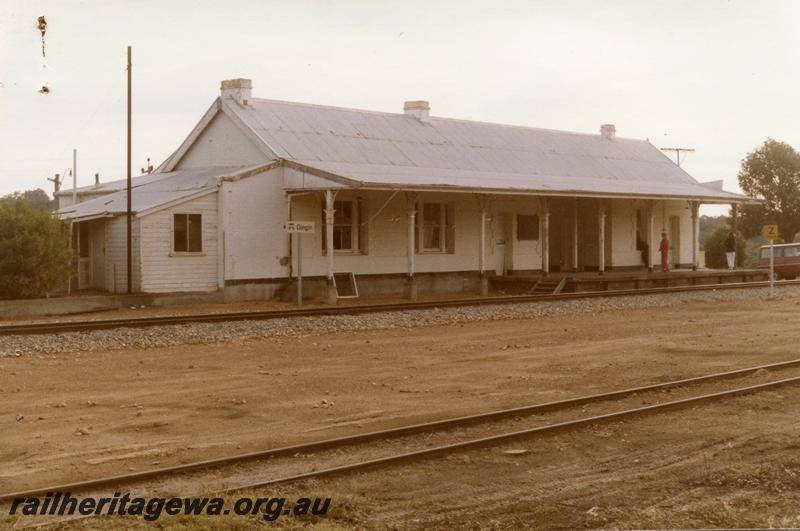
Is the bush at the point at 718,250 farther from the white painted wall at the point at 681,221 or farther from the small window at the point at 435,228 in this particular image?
the small window at the point at 435,228

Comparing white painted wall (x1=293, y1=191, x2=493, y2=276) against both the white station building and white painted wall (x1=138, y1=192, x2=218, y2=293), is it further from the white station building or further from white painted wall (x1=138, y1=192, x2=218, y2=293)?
white painted wall (x1=138, y1=192, x2=218, y2=293)

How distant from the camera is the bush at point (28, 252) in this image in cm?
2294

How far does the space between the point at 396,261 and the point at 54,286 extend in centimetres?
971

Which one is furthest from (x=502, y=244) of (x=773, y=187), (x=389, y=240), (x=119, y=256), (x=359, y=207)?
(x=773, y=187)

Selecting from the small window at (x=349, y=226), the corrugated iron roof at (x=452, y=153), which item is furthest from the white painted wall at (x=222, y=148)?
the small window at (x=349, y=226)

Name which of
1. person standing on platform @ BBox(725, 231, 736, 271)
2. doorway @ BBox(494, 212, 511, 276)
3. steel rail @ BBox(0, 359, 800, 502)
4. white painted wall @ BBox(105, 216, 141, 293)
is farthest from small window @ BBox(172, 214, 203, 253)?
person standing on platform @ BBox(725, 231, 736, 271)

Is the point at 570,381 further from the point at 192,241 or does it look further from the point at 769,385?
the point at 192,241

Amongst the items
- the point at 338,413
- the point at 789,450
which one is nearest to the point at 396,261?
the point at 338,413

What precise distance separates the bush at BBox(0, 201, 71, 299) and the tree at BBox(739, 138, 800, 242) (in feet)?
150

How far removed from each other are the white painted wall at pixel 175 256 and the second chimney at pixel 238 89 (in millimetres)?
4562

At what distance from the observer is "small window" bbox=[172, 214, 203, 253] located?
25.5 metres

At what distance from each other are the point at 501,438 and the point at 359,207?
19878mm

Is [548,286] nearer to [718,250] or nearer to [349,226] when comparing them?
[349,226]

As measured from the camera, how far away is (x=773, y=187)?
6072 cm
